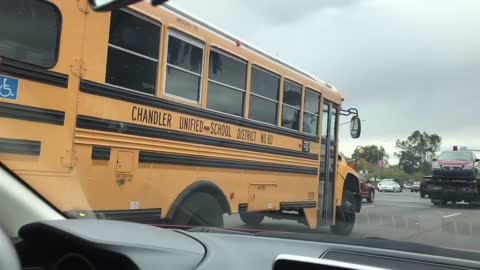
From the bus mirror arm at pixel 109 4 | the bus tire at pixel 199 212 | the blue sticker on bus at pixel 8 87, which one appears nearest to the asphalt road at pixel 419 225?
the bus tire at pixel 199 212

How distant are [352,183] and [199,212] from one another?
213 inches

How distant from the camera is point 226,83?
6.22 metres

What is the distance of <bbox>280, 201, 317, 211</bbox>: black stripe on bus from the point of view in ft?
24.9

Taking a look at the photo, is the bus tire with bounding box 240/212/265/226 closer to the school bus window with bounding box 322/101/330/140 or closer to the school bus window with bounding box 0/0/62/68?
the school bus window with bounding box 322/101/330/140

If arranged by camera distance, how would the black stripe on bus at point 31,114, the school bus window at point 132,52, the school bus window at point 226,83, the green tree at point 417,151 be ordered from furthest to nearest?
the school bus window at point 226,83, the school bus window at point 132,52, the black stripe on bus at point 31,114, the green tree at point 417,151

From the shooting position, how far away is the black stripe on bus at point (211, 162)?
5184 millimetres

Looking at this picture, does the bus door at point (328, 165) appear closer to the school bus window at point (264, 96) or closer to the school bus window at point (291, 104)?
the school bus window at point (291, 104)

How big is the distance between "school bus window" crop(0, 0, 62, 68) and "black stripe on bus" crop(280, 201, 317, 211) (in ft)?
13.9

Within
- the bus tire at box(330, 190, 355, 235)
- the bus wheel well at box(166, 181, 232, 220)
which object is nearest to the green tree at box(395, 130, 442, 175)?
the bus wheel well at box(166, 181, 232, 220)

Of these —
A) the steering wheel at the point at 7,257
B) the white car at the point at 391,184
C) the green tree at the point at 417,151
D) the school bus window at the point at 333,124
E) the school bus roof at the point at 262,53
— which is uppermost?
the school bus roof at the point at 262,53

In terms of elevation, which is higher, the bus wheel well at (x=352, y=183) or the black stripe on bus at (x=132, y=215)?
the bus wheel well at (x=352, y=183)

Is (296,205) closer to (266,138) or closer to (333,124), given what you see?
(266,138)

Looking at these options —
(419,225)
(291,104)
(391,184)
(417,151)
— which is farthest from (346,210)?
(417,151)

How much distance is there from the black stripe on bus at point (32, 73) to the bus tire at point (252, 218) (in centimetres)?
313
